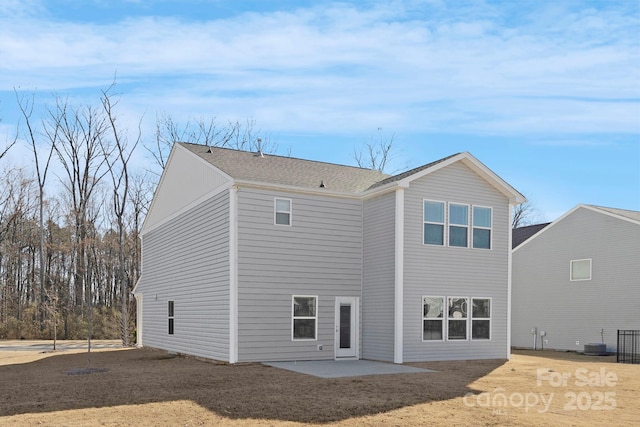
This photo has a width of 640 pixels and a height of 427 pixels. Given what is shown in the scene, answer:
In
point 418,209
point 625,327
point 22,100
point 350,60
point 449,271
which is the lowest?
point 625,327

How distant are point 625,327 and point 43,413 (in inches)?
771

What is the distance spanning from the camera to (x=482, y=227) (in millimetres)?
17781

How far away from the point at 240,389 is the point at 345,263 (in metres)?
6.82

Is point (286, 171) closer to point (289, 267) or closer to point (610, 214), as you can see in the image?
point (289, 267)

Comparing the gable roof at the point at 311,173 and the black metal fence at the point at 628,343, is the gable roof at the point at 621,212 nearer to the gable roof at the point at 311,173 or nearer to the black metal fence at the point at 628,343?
the black metal fence at the point at 628,343

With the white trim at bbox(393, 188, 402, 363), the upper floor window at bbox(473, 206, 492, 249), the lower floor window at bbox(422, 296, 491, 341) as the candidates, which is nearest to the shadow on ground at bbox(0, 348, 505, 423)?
the white trim at bbox(393, 188, 402, 363)

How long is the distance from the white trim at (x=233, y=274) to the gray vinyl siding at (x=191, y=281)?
24 centimetres

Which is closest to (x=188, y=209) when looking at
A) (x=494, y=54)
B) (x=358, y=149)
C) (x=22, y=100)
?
(x=494, y=54)

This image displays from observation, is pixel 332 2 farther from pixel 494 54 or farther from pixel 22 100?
pixel 22 100

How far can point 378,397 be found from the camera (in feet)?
33.8

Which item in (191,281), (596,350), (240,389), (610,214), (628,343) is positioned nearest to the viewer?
(240,389)

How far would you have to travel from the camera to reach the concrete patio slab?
13.4 metres

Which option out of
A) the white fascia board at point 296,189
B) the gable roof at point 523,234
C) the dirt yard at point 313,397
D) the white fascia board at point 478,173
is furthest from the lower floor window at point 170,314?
the gable roof at point 523,234

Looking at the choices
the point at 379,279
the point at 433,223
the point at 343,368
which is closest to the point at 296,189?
the point at 379,279
